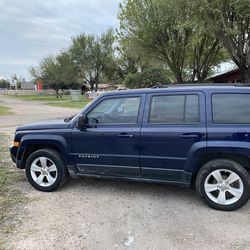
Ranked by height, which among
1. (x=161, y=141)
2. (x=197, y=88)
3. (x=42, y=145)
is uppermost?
(x=197, y=88)

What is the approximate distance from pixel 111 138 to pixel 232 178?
6.09 ft

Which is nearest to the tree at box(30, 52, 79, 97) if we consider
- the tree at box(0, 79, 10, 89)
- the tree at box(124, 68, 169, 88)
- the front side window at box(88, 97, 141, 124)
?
the tree at box(124, 68, 169, 88)

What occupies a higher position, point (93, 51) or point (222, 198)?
point (93, 51)

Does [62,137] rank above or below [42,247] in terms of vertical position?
above

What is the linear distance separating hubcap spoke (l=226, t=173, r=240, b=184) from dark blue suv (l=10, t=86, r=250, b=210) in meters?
0.01

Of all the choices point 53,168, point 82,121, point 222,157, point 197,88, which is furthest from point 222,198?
point 53,168

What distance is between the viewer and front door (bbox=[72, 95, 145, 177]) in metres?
4.74

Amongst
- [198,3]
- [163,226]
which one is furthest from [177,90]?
[198,3]

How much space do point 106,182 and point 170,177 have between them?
1.50 meters

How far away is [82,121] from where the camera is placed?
16.1ft

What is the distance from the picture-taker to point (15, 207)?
462 cm

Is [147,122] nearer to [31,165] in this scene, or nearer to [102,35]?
[31,165]

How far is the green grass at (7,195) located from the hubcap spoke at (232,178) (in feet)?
9.76

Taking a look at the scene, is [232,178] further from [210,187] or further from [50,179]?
[50,179]
